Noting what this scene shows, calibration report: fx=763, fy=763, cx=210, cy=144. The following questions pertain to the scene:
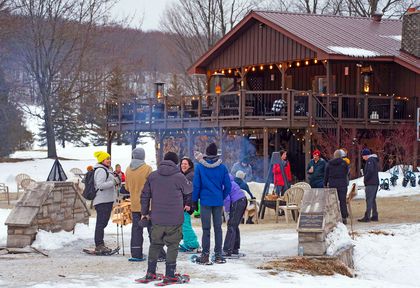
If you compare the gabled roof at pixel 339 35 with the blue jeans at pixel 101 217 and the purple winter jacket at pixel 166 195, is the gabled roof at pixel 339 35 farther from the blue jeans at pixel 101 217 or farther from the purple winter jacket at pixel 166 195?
the purple winter jacket at pixel 166 195

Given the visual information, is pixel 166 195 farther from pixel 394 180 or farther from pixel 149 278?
pixel 394 180

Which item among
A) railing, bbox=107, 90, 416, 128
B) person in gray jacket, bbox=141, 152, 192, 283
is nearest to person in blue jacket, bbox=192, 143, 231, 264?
person in gray jacket, bbox=141, 152, 192, 283

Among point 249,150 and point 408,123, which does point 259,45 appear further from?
point 408,123

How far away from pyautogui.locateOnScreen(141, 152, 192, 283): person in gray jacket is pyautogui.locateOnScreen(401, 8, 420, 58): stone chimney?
69.3 ft

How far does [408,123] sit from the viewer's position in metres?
27.0

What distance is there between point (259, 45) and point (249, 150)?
4444 millimetres

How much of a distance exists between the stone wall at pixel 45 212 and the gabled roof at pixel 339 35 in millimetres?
14949

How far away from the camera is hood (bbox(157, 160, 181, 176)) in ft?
30.4

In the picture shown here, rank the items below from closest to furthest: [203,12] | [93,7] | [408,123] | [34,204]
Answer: [34,204]
[408,123]
[93,7]
[203,12]

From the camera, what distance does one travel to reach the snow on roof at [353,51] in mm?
26703

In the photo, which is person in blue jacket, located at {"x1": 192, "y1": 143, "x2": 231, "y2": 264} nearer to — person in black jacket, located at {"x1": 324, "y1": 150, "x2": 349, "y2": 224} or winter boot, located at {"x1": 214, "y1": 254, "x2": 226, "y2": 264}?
winter boot, located at {"x1": 214, "y1": 254, "x2": 226, "y2": 264}

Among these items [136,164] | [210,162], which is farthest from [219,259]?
[136,164]

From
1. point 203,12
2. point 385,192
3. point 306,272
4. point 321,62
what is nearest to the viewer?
point 306,272

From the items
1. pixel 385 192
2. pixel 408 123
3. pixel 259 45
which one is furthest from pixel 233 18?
pixel 385 192
